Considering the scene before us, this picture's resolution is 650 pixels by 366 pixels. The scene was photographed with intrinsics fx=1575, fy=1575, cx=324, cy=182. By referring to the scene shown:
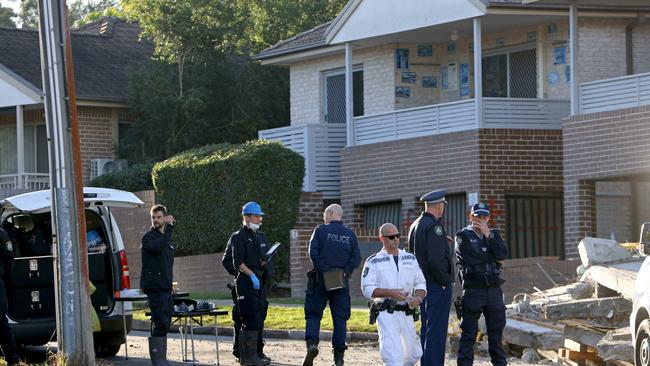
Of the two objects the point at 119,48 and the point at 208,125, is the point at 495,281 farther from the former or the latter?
the point at 119,48

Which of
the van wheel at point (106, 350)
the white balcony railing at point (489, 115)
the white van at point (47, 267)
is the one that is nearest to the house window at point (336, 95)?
the white balcony railing at point (489, 115)

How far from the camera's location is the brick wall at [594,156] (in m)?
26.8

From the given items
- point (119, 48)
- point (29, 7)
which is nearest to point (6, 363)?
point (119, 48)

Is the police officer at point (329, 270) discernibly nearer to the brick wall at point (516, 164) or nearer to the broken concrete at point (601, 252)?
the broken concrete at point (601, 252)

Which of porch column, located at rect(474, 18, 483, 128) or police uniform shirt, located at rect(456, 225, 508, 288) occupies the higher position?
porch column, located at rect(474, 18, 483, 128)

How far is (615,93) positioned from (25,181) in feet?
57.0

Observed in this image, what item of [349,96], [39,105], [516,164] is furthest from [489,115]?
[39,105]

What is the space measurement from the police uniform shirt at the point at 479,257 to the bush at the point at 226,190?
51.8 ft

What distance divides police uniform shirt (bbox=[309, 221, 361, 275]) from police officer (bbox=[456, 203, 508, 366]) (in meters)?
1.94

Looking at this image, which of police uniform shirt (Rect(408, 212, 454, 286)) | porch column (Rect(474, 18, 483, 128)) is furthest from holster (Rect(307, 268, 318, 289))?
porch column (Rect(474, 18, 483, 128))

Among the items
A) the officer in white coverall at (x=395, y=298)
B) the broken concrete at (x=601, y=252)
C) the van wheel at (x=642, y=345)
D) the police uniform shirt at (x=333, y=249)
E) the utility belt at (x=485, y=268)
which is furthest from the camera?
the broken concrete at (x=601, y=252)

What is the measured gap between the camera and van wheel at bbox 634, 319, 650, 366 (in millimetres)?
14758

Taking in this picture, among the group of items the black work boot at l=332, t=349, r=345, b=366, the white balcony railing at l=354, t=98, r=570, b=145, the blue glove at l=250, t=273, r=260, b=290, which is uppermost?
the white balcony railing at l=354, t=98, r=570, b=145

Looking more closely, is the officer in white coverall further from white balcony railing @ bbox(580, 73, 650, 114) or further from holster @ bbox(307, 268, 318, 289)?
white balcony railing @ bbox(580, 73, 650, 114)
